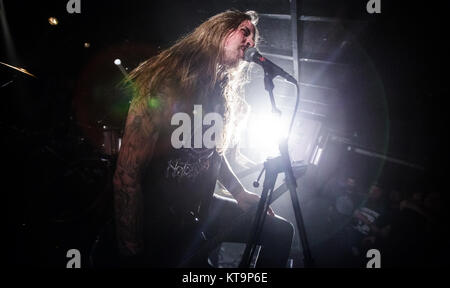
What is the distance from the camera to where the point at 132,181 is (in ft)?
5.25

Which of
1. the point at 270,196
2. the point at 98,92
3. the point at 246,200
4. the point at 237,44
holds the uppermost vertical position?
the point at 98,92

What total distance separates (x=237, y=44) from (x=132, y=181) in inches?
63.1

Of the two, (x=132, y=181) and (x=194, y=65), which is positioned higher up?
(x=194, y=65)

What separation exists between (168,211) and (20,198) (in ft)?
12.1

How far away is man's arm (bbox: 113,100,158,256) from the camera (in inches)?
63.2

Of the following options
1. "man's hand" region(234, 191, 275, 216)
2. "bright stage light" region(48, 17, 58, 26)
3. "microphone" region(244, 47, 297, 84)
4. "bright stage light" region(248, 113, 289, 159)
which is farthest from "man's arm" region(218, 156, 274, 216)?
"bright stage light" region(48, 17, 58, 26)

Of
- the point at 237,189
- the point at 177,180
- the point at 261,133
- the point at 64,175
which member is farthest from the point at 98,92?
the point at 177,180

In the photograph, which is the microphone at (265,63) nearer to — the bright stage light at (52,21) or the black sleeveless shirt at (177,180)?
the black sleeveless shirt at (177,180)

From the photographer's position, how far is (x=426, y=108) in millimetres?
5941

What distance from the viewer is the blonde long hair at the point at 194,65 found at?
6.31 feet

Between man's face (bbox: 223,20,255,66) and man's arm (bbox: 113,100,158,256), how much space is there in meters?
1.08

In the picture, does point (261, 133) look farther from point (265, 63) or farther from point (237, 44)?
point (265, 63)
